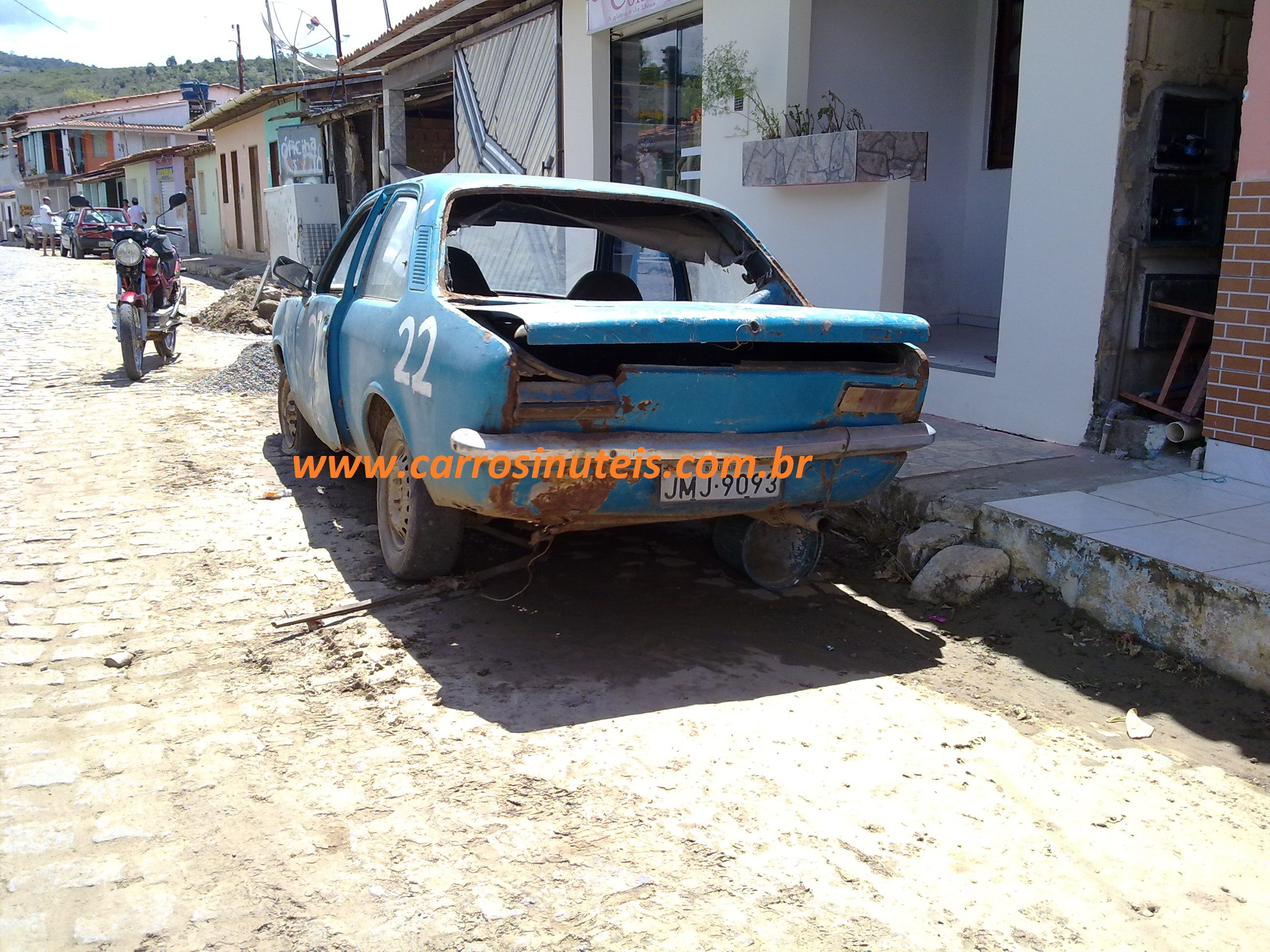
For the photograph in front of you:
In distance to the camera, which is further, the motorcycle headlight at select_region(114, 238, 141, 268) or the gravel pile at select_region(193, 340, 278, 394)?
the motorcycle headlight at select_region(114, 238, 141, 268)

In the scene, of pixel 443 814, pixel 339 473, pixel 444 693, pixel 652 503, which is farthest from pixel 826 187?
pixel 443 814

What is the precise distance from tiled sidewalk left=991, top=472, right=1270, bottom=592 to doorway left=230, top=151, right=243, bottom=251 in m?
29.3

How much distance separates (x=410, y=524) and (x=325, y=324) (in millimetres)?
1527

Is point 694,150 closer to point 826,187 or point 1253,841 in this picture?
point 826,187

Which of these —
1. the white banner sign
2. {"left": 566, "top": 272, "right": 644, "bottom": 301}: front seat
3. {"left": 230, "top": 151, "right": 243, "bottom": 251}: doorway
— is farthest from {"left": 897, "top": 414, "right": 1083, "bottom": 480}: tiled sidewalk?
{"left": 230, "top": 151, "right": 243, "bottom": 251}: doorway

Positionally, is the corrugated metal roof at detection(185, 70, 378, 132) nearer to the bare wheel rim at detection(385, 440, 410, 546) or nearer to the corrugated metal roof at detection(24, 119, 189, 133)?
the bare wheel rim at detection(385, 440, 410, 546)

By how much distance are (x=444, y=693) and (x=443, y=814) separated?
75 centimetres

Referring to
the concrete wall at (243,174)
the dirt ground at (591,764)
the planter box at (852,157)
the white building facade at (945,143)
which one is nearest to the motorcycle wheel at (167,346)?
the white building facade at (945,143)

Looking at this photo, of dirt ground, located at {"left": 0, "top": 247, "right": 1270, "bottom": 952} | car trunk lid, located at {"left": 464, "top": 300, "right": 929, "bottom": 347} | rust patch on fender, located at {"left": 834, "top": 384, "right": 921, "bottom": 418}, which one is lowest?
dirt ground, located at {"left": 0, "top": 247, "right": 1270, "bottom": 952}

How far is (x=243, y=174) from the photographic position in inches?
1144

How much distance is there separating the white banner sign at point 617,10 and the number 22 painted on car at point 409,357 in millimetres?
6645

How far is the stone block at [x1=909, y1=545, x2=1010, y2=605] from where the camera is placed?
4488mm

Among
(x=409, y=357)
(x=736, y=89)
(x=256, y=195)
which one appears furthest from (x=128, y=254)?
(x=256, y=195)

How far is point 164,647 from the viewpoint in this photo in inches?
150
